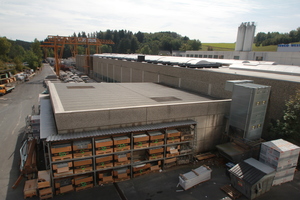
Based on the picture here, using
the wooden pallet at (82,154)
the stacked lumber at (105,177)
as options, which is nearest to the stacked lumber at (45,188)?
the wooden pallet at (82,154)

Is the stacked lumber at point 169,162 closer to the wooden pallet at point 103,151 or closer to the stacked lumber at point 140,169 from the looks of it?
the stacked lumber at point 140,169

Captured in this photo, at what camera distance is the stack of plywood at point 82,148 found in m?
9.11

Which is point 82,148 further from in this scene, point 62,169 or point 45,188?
point 45,188

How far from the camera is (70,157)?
29.7 ft

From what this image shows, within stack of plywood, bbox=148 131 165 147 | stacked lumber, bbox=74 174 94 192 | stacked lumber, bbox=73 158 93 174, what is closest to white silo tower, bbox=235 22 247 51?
stack of plywood, bbox=148 131 165 147

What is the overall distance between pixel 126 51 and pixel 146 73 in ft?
365

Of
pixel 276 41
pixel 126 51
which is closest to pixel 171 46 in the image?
pixel 126 51

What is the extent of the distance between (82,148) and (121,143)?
6.18 ft

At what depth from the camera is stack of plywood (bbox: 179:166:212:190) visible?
974 centimetres

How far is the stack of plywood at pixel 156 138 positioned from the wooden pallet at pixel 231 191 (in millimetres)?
3873

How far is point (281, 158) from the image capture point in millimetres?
9883

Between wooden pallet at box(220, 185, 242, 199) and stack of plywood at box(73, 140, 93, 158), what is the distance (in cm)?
694

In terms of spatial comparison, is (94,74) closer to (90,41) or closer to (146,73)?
(90,41)

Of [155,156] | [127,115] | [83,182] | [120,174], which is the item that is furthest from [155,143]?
[83,182]
